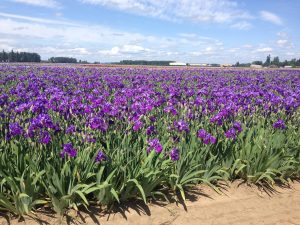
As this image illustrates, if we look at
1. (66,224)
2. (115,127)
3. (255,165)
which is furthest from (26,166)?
(255,165)

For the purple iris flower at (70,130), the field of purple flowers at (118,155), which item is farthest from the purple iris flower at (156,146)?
the purple iris flower at (70,130)

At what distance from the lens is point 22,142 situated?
4.87 m

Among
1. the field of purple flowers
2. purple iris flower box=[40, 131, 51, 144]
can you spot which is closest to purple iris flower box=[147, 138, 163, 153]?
the field of purple flowers

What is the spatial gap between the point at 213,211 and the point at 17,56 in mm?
114921

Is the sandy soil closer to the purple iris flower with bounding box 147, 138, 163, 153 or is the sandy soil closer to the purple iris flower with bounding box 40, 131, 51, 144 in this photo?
the purple iris flower with bounding box 147, 138, 163, 153

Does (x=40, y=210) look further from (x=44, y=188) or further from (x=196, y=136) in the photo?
(x=196, y=136)

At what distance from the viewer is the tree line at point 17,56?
105562mm

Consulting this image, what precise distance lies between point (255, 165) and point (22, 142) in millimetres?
3743

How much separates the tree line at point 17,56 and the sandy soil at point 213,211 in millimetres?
108847

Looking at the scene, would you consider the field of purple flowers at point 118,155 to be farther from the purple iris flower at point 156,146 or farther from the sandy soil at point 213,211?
the sandy soil at point 213,211

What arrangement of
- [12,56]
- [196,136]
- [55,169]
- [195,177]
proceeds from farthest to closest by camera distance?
[12,56], [196,136], [195,177], [55,169]

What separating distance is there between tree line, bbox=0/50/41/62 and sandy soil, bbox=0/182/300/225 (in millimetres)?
108847

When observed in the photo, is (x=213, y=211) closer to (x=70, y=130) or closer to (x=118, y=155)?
(x=118, y=155)

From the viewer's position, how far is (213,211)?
15.7 ft
